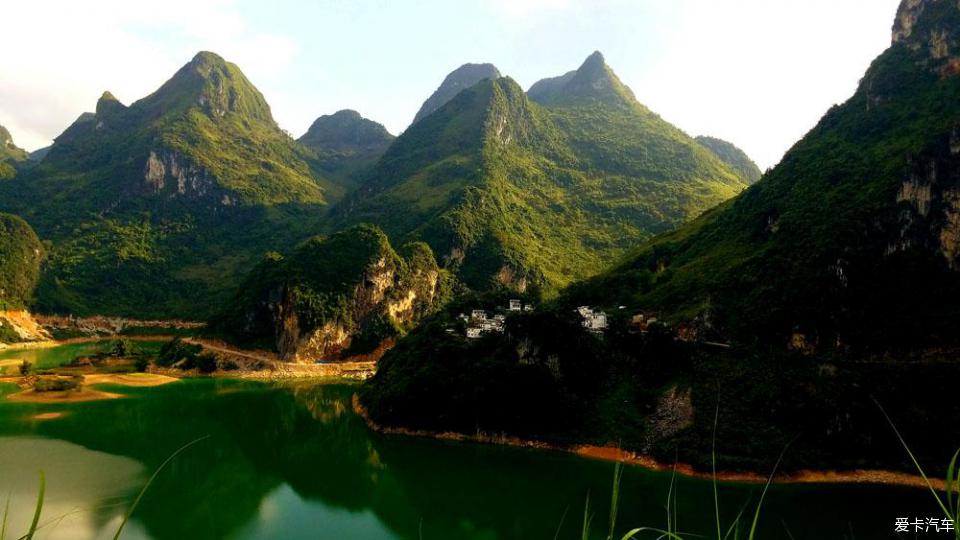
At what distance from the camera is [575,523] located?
26562mm

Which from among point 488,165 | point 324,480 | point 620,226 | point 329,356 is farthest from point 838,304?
point 488,165

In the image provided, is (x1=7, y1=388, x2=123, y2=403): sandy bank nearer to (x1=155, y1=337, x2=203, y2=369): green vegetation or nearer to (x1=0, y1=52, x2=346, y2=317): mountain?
(x1=155, y1=337, x2=203, y2=369): green vegetation

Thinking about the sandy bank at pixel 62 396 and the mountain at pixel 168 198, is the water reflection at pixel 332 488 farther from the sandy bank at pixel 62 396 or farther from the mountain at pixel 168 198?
the mountain at pixel 168 198

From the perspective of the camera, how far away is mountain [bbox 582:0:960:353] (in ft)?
125

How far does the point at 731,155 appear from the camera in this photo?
18300 centimetres

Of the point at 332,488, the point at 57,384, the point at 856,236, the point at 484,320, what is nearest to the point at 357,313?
the point at 484,320

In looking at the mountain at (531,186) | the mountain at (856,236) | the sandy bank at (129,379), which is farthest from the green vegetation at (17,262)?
the mountain at (856,236)

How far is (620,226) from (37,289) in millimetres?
105193

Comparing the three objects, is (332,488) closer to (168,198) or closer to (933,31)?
(933,31)

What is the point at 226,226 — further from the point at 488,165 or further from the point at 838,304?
the point at 838,304

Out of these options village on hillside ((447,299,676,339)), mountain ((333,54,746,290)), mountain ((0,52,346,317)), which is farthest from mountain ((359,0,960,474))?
mountain ((0,52,346,317))

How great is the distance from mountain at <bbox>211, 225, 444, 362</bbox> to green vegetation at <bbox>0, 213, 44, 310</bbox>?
41.2 m

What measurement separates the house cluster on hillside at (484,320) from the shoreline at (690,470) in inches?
332

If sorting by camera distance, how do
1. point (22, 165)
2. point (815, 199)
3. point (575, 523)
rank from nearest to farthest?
1. point (575, 523)
2. point (815, 199)
3. point (22, 165)
